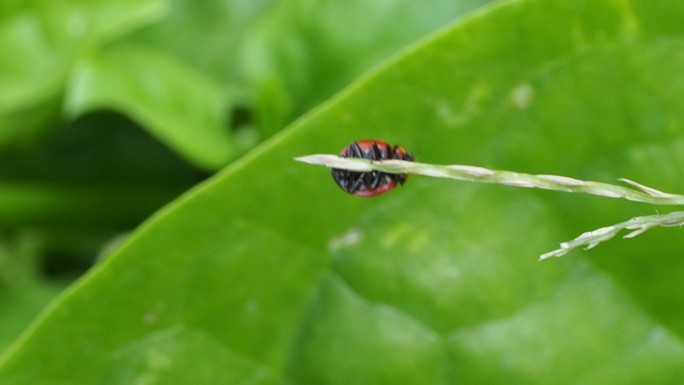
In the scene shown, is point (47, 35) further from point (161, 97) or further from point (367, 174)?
point (367, 174)

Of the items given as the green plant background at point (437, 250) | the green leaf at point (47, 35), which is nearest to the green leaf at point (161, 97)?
the green leaf at point (47, 35)

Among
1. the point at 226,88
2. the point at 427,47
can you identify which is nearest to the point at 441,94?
the point at 427,47

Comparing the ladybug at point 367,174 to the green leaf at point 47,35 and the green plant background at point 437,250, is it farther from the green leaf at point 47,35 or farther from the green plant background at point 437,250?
the green leaf at point 47,35

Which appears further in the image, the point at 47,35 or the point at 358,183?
the point at 47,35

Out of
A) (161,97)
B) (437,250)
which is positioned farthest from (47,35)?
(437,250)

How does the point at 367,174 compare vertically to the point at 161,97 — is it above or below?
above

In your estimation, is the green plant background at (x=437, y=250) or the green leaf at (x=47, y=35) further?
the green leaf at (x=47, y=35)

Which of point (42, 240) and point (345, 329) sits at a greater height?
point (345, 329)

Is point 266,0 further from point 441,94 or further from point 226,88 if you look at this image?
point 441,94
